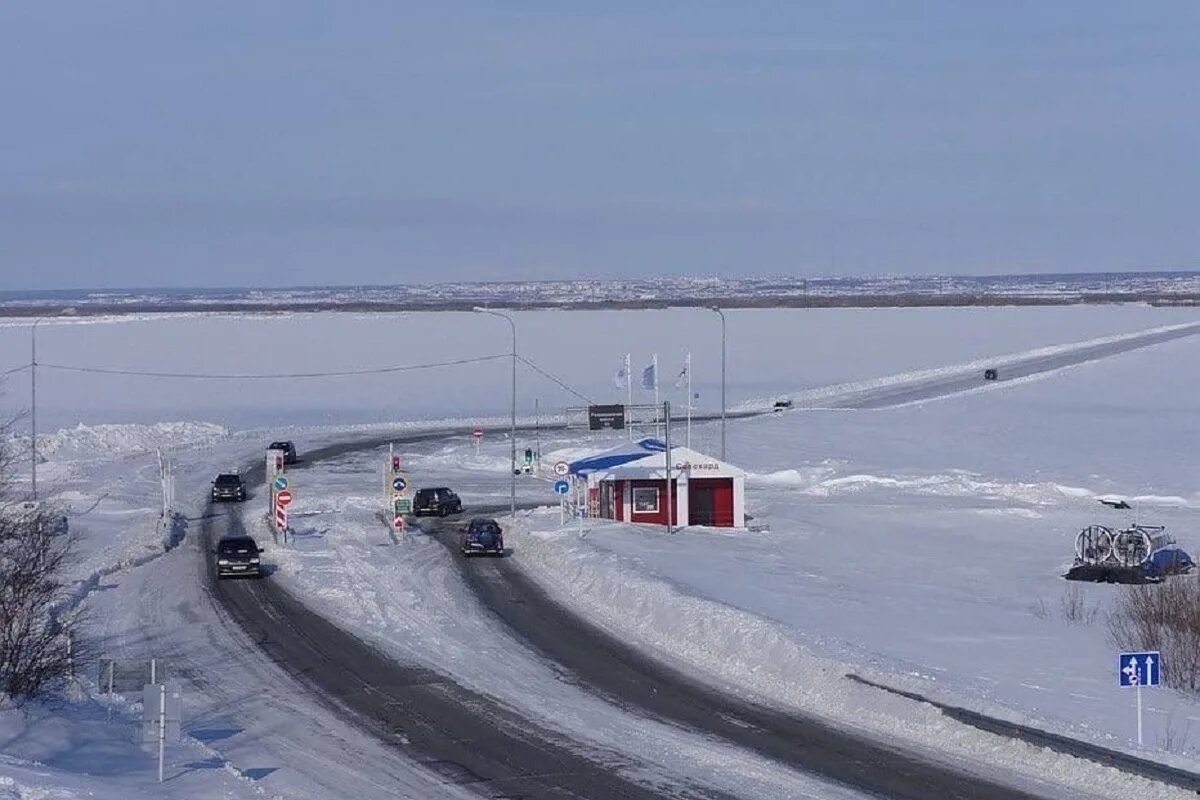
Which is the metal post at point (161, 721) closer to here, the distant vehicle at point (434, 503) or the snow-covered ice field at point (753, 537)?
the snow-covered ice field at point (753, 537)

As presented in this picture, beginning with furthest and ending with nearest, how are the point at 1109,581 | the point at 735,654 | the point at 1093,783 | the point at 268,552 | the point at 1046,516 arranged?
the point at 1046,516 → the point at 268,552 → the point at 1109,581 → the point at 735,654 → the point at 1093,783

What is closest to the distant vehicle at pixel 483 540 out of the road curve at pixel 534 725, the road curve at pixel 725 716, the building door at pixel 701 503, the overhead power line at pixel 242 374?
the road curve at pixel 534 725

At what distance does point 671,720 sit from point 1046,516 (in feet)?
118

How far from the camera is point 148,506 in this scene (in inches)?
2240

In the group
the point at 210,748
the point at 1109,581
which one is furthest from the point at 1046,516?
the point at 210,748

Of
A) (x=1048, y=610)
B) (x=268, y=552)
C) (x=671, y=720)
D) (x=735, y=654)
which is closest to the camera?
(x=671, y=720)

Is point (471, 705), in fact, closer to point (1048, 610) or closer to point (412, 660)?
point (412, 660)

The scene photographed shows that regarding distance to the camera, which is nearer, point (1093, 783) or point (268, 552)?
point (1093, 783)

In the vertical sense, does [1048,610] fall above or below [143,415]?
below

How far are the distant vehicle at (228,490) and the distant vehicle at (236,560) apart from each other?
61.2ft

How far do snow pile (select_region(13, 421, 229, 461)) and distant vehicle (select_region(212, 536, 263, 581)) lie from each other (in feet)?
118

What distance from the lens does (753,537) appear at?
160 ft

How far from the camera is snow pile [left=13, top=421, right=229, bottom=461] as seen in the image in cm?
7425

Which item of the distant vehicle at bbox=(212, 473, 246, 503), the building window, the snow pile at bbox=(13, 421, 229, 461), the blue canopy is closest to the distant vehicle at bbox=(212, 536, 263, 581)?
the blue canopy
